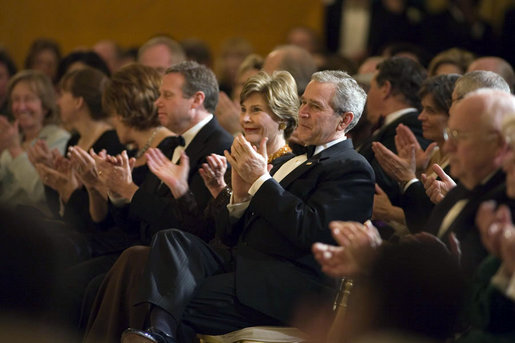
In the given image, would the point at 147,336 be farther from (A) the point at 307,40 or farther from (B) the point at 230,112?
(A) the point at 307,40

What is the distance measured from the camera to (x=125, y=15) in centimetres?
941

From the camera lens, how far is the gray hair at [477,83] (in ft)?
12.5

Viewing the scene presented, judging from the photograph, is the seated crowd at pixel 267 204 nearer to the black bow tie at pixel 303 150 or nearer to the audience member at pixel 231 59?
the black bow tie at pixel 303 150

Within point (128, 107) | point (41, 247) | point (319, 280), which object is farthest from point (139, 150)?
point (41, 247)

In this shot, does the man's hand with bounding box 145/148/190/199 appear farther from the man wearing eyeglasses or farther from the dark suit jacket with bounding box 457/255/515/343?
the dark suit jacket with bounding box 457/255/515/343

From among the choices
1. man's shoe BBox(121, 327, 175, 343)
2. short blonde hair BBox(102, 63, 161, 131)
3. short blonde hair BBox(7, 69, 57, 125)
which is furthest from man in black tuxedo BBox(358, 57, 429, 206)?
short blonde hair BBox(7, 69, 57, 125)

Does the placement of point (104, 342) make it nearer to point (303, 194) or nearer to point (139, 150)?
point (303, 194)

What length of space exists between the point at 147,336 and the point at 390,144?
174 centimetres

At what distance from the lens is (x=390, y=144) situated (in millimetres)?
4500

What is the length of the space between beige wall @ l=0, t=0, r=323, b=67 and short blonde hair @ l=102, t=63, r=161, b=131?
14.3 feet

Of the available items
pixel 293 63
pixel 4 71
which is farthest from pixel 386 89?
pixel 4 71

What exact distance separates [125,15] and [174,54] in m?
3.54

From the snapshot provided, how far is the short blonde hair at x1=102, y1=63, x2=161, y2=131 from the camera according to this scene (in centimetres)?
470

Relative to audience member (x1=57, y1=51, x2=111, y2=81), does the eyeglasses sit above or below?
above
